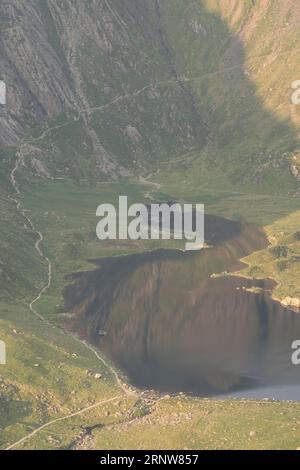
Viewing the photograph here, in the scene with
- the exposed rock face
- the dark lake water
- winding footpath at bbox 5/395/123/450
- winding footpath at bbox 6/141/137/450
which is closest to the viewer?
winding footpath at bbox 5/395/123/450

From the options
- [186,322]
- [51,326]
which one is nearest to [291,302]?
[186,322]

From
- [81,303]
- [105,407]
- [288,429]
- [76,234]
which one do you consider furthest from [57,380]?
[76,234]

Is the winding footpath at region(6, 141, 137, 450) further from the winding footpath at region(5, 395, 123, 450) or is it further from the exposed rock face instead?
the exposed rock face

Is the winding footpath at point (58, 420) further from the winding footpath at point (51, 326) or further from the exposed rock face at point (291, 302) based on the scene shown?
the exposed rock face at point (291, 302)

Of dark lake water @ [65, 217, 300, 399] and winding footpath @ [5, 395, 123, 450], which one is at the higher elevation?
dark lake water @ [65, 217, 300, 399]

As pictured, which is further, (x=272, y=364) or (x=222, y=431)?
(x=272, y=364)

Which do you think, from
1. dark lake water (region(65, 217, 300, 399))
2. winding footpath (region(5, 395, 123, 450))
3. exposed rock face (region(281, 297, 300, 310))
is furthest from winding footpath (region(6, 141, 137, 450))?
exposed rock face (region(281, 297, 300, 310))

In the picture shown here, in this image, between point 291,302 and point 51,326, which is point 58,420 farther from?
point 291,302
